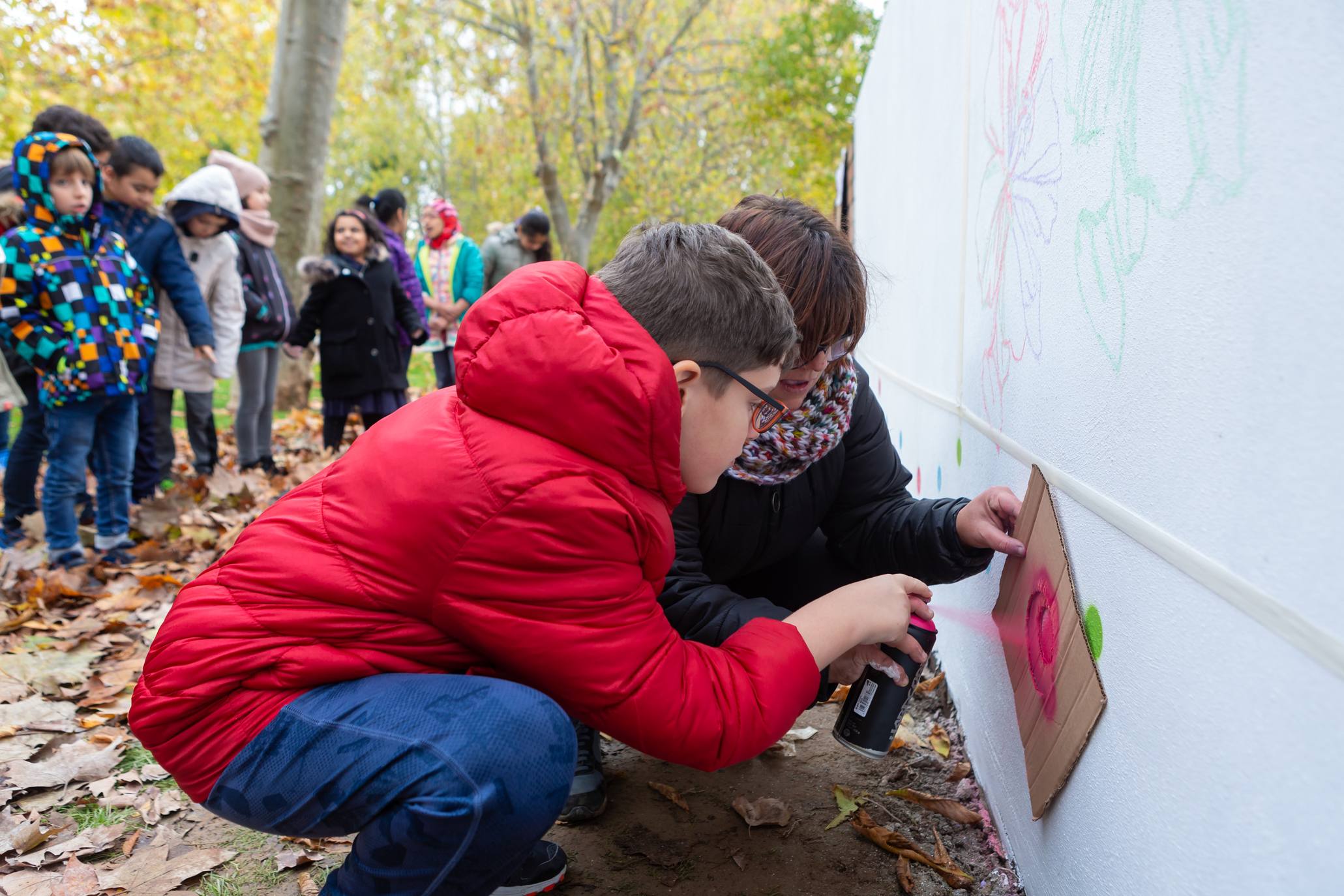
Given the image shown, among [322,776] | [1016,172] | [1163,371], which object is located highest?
[1016,172]

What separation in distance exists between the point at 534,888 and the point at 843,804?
742mm

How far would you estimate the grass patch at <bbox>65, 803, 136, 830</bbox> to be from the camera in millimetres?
2184

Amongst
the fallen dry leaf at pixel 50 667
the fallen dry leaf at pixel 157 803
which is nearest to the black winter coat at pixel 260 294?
the fallen dry leaf at pixel 50 667

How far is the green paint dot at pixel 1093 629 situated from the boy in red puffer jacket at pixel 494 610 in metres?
0.41

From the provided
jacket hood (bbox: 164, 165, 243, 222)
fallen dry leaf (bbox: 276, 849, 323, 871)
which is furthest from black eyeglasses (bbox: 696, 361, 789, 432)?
jacket hood (bbox: 164, 165, 243, 222)

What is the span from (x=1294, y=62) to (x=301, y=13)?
8.46 metres


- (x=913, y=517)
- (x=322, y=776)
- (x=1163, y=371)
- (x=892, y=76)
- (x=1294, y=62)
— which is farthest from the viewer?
(x=892, y=76)

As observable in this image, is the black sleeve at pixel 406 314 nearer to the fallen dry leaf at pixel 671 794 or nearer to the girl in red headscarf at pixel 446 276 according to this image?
the girl in red headscarf at pixel 446 276

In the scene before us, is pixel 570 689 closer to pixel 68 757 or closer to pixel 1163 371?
pixel 1163 371

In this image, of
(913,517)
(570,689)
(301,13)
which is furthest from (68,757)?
(301,13)

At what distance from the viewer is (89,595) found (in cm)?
366

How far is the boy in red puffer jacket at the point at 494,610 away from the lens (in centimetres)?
135

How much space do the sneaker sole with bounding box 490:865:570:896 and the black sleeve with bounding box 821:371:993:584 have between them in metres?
0.95

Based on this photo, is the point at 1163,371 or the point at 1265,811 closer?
the point at 1265,811
